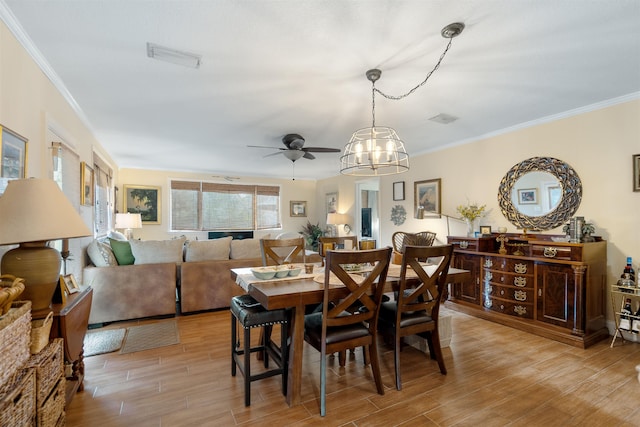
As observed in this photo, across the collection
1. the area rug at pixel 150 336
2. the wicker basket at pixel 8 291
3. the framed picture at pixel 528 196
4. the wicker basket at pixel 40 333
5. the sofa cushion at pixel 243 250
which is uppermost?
the framed picture at pixel 528 196

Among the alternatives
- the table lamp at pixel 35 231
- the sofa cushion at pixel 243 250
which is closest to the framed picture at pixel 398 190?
the sofa cushion at pixel 243 250

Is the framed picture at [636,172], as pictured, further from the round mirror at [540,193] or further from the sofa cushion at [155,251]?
the sofa cushion at [155,251]

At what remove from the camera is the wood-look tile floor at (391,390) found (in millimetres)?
1871

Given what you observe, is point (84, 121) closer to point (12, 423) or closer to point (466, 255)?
point (12, 423)

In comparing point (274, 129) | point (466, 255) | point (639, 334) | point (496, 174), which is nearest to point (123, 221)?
point (274, 129)

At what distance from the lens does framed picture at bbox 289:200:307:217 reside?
8727mm

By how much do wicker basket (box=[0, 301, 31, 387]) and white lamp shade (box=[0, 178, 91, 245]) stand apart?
0.34m

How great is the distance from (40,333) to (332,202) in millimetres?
6927

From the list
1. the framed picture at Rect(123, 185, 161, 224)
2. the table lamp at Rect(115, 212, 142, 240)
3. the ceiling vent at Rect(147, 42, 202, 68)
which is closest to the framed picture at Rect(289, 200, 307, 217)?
the framed picture at Rect(123, 185, 161, 224)

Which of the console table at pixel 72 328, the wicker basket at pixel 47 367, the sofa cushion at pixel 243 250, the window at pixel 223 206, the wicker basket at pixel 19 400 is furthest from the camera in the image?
the window at pixel 223 206

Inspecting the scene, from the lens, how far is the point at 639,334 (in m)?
3.00

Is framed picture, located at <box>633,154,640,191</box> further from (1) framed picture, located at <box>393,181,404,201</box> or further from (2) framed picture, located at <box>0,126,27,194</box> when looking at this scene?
(2) framed picture, located at <box>0,126,27,194</box>

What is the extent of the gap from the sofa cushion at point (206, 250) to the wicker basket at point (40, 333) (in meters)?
2.36

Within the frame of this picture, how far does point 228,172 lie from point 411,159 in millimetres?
4607
